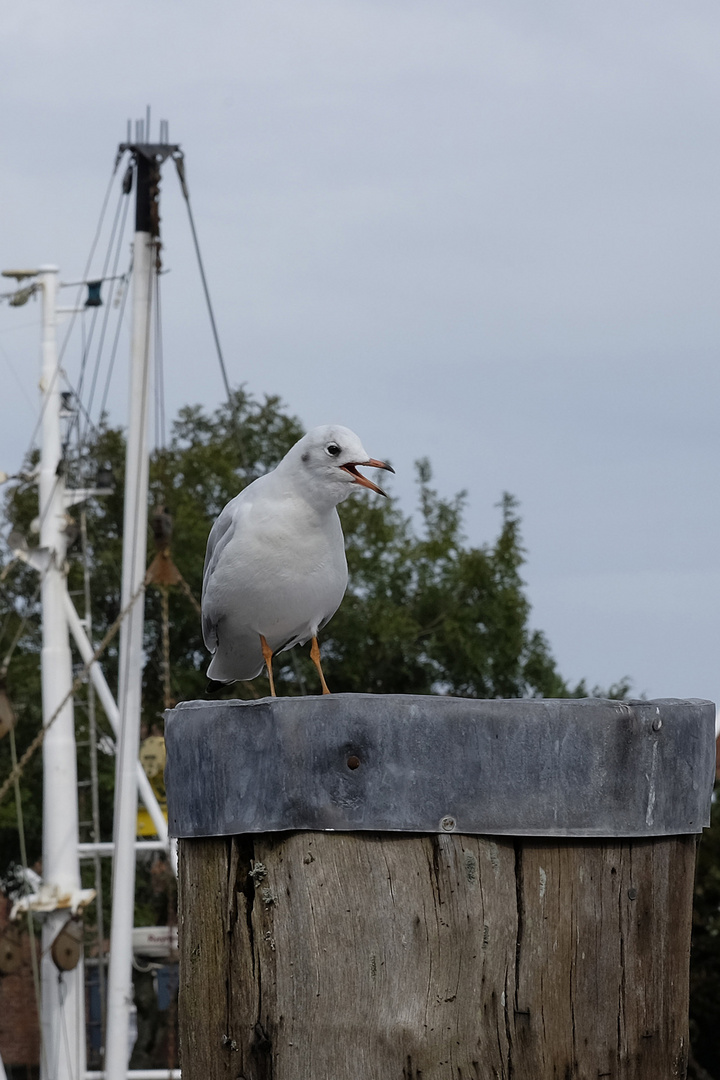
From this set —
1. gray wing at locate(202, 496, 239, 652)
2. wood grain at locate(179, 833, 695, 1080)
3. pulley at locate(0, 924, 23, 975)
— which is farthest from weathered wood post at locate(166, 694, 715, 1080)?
pulley at locate(0, 924, 23, 975)

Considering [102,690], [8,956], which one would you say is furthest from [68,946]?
[102,690]

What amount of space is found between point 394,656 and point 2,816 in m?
7.50

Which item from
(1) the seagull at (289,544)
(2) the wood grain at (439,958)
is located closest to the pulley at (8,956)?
(1) the seagull at (289,544)

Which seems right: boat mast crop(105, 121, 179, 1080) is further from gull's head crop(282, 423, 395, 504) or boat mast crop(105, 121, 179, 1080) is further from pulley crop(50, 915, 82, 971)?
gull's head crop(282, 423, 395, 504)

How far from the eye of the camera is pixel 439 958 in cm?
237

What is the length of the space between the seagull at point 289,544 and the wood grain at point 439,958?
162cm

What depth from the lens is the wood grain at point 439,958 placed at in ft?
7.77

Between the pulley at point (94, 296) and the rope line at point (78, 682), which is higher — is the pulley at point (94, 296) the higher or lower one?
the higher one

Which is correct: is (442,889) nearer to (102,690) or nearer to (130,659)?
(130,659)

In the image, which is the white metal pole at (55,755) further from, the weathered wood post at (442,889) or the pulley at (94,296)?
the weathered wood post at (442,889)

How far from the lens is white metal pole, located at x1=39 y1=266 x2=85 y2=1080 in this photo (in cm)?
1630

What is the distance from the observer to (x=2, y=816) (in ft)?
82.8

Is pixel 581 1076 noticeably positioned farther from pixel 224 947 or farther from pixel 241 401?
pixel 241 401

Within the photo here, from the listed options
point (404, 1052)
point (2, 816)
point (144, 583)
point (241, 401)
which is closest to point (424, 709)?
point (404, 1052)
